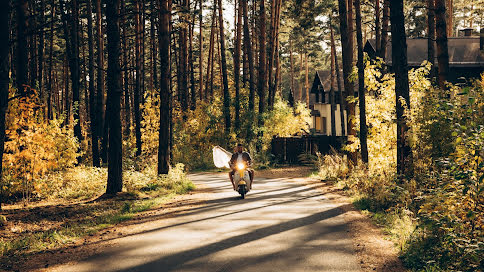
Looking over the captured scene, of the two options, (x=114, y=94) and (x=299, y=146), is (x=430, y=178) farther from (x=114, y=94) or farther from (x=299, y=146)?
(x=299, y=146)

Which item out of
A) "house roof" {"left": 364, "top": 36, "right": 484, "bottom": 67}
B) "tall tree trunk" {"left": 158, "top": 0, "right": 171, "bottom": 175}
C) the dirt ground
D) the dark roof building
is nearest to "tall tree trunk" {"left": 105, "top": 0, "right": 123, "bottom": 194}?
the dirt ground

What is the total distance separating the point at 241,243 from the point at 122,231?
3.15 m

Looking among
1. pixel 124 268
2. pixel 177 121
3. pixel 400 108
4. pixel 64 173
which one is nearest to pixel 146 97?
pixel 177 121

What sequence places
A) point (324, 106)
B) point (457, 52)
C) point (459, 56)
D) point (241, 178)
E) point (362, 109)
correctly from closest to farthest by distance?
point (241, 178), point (362, 109), point (459, 56), point (457, 52), point (324, 106)

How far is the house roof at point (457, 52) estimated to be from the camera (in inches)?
1387

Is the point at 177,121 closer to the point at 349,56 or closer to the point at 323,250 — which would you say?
the point at 349,56

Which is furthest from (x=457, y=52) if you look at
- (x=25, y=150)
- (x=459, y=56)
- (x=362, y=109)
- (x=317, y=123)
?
(x=25, y=150)

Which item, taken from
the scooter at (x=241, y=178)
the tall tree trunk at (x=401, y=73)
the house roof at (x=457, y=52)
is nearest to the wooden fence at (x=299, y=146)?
the house roof at (x=457, y=52)

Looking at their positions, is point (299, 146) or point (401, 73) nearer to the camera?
point (401, 73)

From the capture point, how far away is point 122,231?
31.7 ft

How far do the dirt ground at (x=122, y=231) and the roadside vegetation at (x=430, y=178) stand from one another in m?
0.34

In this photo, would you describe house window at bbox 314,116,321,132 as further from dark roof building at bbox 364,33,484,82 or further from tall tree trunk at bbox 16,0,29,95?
tall tree trunk at bbox 16,0,29,95

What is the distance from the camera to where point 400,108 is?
12.8m

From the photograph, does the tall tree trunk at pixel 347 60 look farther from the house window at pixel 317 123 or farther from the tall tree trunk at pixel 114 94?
the house window at pixel 317 123
